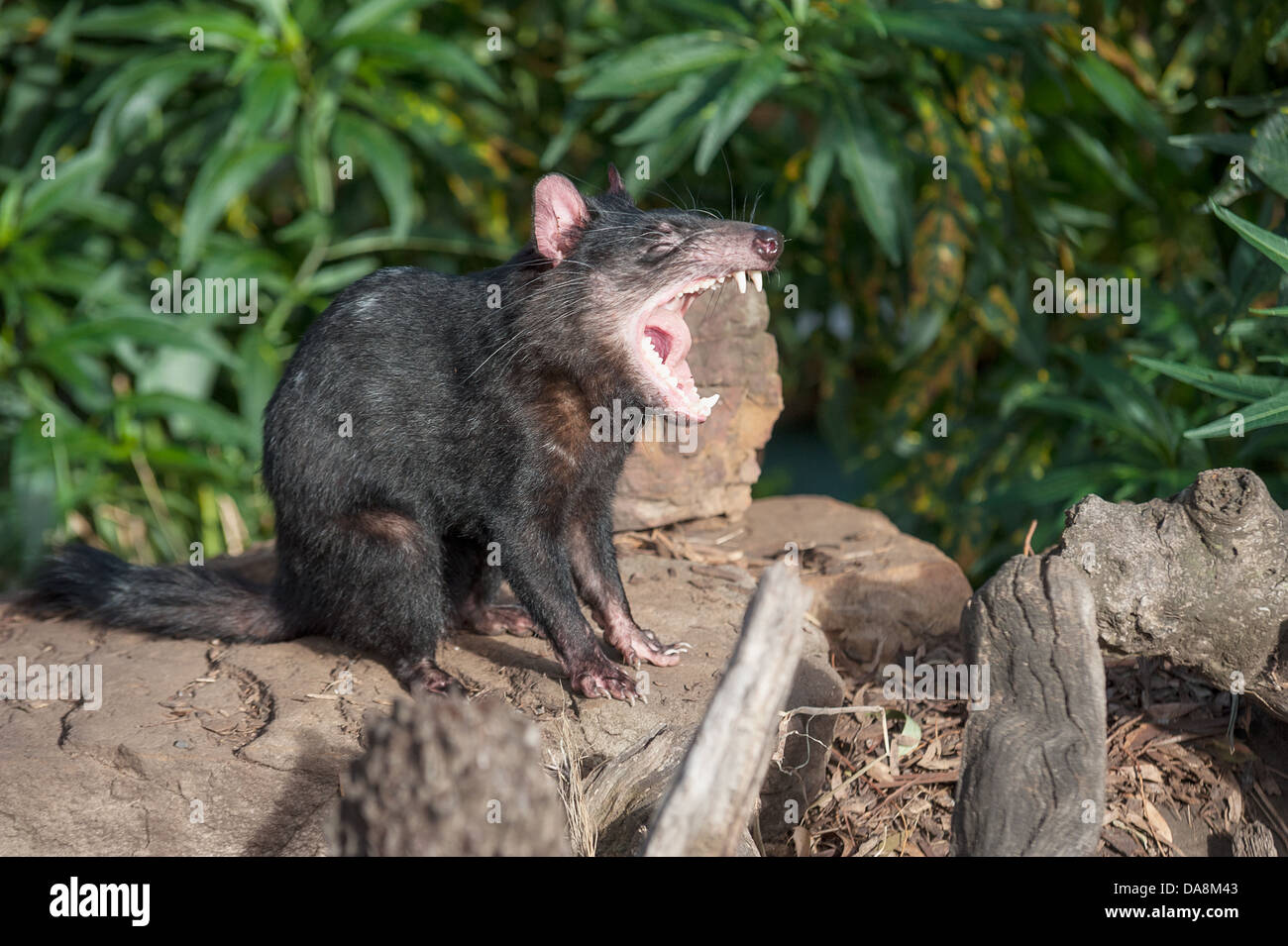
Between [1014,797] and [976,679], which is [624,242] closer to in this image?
[976,679]

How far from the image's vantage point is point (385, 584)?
424cm

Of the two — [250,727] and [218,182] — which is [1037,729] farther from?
[218,182]

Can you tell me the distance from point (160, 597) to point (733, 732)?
276cm

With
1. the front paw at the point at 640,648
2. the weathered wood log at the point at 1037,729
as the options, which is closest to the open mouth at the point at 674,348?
the front paw at the point at 640,648

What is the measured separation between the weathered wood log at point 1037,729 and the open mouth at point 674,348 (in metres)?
1.27

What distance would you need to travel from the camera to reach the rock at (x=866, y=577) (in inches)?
189

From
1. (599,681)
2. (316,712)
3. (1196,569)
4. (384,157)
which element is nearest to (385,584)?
(316,712)

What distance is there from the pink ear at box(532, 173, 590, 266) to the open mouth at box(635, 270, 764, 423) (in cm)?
37

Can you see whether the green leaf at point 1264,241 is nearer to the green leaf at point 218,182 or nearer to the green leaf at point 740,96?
the green leaf at point 740,96

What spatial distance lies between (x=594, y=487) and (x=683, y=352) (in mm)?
554

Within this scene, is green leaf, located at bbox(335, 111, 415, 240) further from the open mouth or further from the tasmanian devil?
the open mouth

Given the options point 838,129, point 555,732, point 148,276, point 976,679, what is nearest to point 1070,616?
point 976,679

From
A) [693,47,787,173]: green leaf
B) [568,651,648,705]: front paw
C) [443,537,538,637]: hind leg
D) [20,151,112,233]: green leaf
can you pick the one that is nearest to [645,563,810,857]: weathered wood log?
[568,651,648,705]: front paw

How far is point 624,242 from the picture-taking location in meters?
4.14
